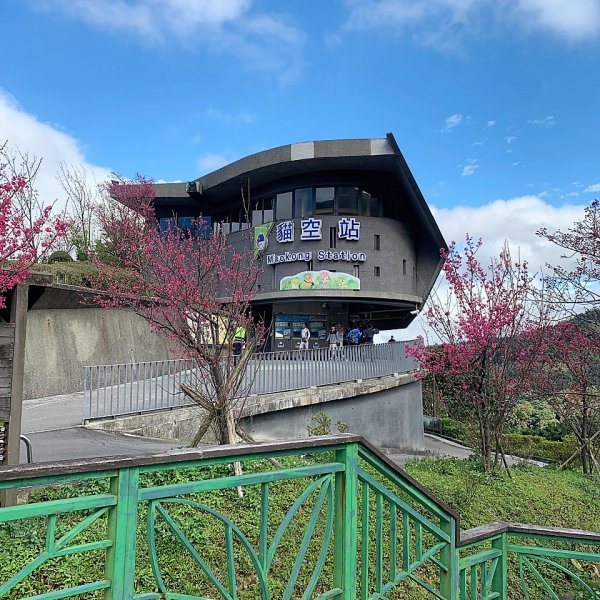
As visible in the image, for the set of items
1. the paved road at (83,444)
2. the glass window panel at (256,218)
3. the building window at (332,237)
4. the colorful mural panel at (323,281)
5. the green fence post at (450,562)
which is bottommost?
the paved road at (83,444)

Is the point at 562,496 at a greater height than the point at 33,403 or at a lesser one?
lesser

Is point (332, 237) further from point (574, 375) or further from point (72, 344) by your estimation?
point (574, 375)

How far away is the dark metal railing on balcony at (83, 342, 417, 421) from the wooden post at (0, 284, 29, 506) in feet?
8.07

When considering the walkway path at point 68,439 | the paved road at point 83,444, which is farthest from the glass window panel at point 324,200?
the paved road at point 83,444

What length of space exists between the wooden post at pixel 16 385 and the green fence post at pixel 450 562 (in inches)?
140

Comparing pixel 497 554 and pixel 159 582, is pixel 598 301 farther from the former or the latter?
pixel 159 582

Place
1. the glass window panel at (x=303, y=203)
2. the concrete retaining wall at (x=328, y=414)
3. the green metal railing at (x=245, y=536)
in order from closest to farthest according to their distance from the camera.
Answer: the green metal railing at (x=245, y=536)
the concrete retaining wall at (x=328, y=414)
the glass window panel at (x=303, y=203)

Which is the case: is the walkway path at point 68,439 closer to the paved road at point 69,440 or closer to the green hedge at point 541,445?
the paved road at point 69,440

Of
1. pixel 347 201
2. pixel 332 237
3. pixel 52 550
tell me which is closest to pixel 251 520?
pixel 52 550

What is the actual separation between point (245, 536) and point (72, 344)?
13280 mm

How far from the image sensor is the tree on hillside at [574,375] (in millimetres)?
9664

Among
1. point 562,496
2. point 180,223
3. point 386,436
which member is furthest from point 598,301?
point 180,223

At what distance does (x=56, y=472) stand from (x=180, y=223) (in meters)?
30.1

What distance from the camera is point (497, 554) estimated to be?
11.2 ft
